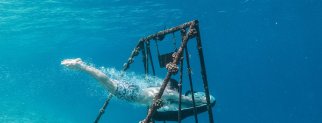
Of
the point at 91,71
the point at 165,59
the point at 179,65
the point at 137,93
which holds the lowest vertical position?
the point at 137,93

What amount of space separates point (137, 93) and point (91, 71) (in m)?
1.40

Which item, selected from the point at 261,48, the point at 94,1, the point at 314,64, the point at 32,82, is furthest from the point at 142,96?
the point at 32,82

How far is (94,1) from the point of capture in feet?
81.3

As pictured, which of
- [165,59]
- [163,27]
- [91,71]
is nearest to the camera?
[165,59]

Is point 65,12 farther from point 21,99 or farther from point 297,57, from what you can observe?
point 21,99

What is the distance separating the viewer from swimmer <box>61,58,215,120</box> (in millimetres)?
8969

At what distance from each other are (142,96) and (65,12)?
64.7ft

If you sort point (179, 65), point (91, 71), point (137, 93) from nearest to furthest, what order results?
point (179, 65) → point (91, 71) → point (137, 93)

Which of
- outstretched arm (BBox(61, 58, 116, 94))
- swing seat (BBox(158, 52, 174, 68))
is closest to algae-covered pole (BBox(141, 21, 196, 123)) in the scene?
swing seat (BBox(158, 52, 174, 68))

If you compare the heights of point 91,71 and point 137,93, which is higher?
point 91,71

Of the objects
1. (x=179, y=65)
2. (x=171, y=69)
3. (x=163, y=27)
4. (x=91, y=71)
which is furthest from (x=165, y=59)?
(x=163, y=27)

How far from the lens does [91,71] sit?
905 cm

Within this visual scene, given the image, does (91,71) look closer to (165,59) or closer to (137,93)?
(137,93)

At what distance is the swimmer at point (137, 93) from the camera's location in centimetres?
897
